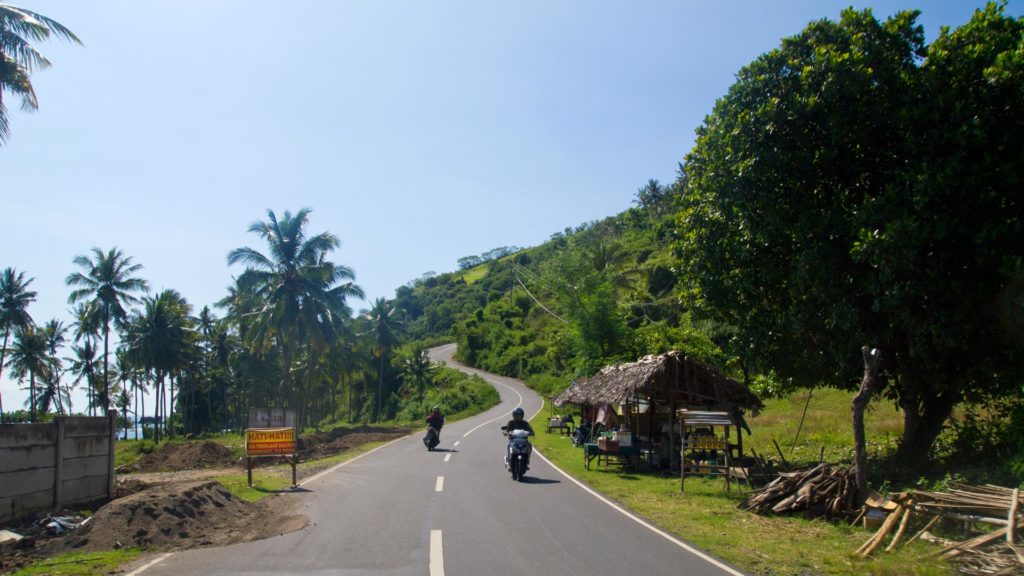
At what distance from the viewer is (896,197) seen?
1223cm

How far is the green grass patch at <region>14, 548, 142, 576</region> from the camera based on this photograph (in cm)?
757

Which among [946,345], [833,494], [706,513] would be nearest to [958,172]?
[946,345]

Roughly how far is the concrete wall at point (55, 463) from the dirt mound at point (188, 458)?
1078cm

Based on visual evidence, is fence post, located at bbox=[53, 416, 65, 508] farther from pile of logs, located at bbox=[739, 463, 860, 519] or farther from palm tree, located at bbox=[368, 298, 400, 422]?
palm tree, located at bbox=[368, 298, 400, 422]

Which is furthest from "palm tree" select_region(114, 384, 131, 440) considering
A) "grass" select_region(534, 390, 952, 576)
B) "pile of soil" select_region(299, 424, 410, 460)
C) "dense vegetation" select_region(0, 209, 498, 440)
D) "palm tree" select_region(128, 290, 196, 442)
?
"grass" select_region(534, 390, 952, 576)

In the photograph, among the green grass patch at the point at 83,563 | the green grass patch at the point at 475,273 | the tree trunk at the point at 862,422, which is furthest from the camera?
the green grass patch at the point at 475,273

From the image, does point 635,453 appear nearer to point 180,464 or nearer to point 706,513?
point 706,513

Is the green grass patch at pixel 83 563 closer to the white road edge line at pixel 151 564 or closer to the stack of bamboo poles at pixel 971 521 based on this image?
the white road edge line at pixel 151 564

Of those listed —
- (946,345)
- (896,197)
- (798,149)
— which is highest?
(798,149)

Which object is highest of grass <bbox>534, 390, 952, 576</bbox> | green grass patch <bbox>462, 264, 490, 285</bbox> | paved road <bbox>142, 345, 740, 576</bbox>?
green grass patch <bbox>462, 264, 490, 285</bbox>

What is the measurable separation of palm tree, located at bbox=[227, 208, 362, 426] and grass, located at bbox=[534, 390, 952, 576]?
64.5 feet

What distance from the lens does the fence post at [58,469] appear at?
12297 millimetres

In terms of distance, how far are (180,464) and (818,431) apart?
76.0 feet

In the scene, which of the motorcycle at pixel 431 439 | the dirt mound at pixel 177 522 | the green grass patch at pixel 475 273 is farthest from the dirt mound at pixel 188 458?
the green grass patch at pixel 475 273
